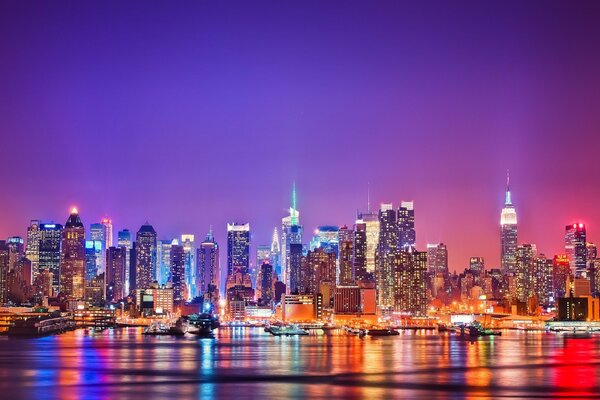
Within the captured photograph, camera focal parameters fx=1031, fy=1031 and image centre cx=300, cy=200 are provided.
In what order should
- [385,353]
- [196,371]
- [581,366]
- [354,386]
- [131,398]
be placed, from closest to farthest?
[131,398]
[354,386]
[196,371]
[581,366]
[385,353]

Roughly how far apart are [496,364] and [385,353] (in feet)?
76.5

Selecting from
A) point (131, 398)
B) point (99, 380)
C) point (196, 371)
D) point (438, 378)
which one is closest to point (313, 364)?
point (196, 371)

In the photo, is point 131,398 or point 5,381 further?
point 5,381

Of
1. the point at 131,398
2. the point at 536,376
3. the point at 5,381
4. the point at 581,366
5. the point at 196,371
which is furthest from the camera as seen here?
the point at 581,366

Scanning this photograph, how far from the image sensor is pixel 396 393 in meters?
63.0

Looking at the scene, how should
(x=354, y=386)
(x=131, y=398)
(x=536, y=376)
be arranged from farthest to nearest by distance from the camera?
(x=536, y=376) < (x=354, y=386) < (x=131, y=398)

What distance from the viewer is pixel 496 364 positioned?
93.4 metres

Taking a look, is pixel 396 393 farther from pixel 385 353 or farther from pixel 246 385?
pixel 385 353

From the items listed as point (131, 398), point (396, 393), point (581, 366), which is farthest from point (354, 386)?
point (581, 366)

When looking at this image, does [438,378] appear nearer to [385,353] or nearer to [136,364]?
[136,364]

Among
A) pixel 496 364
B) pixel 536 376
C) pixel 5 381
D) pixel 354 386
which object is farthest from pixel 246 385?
pixel 496 364

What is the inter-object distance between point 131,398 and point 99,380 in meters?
13.4

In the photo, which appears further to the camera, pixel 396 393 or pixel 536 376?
pixel 536 376

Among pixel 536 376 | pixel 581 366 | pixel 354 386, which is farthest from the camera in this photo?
pixel 581 366
